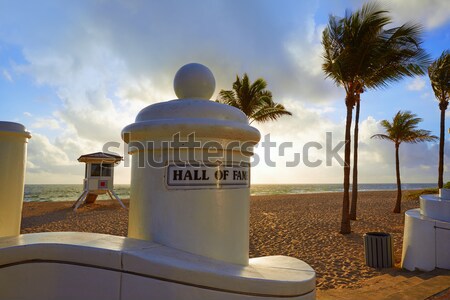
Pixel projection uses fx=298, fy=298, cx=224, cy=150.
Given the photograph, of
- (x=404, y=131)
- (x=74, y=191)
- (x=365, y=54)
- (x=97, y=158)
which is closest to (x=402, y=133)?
(x=404, y=131)

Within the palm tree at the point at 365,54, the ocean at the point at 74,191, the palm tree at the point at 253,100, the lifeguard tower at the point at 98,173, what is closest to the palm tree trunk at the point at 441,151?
the palm tree at the point at 365,54

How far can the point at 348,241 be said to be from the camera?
9641mm

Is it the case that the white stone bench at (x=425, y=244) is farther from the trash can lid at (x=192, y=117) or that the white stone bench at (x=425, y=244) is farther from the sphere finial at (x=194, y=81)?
the sphere finial at (x=194, y=81)

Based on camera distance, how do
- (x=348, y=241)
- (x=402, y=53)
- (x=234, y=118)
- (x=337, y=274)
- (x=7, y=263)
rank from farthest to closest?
(x=402, y=53) < (x=348, y=241) < (x=337, y=274) < (x=234, y=118) < (x=7, y=263)

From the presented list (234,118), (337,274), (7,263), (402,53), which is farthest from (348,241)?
(7,263)

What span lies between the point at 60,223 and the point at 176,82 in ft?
44.7

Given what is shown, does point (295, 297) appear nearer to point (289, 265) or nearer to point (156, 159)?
point (289, 265)

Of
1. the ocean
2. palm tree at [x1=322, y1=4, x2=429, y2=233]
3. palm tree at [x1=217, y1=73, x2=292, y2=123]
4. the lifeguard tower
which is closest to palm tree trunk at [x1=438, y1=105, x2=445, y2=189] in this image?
palm tree at [x1=322, y1=4, x2=429, y2=233]

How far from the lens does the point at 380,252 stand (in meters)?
6.61

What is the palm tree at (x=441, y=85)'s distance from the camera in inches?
612

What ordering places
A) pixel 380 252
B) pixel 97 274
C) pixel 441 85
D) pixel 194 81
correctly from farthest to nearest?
1. pixel 441 85
2. pixel 380 252
3. pixel 194 81
4. pixel 97 274

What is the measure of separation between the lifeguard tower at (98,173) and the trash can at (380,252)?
49.9 ft

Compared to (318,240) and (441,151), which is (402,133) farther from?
(318,240)

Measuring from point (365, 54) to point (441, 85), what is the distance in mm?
8235
